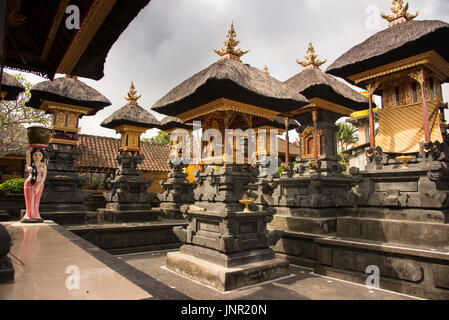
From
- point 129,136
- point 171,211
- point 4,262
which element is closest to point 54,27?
point 4,262

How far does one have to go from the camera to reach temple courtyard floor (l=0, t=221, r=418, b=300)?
8.53 feet

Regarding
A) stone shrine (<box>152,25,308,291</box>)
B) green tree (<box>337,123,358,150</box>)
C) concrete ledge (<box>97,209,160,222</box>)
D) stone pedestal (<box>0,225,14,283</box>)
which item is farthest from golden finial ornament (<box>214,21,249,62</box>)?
green tree (<box>337,123,358,150</box>)

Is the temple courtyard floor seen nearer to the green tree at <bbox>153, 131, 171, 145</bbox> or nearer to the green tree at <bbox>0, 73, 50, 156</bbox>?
the green tree at <bbox>0, 73, 50, 156</bbox>

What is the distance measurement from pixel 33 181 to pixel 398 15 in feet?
39.9

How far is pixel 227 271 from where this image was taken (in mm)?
5410

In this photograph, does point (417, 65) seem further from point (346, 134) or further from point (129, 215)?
point (346, 134)

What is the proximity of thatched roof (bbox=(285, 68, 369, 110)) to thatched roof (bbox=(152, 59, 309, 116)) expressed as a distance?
7.05 ft

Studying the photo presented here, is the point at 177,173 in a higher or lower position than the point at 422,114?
lower

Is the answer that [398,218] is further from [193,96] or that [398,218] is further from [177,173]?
[177,173]
